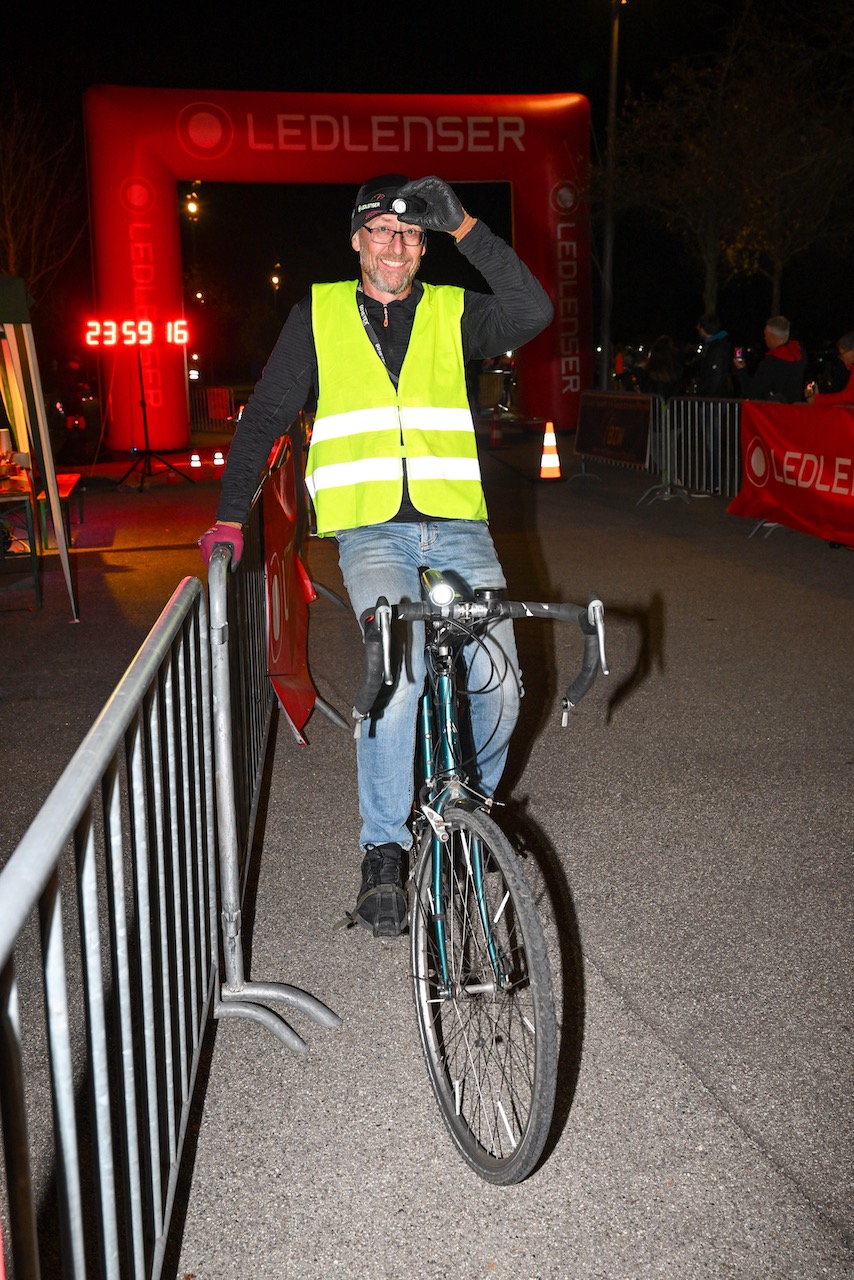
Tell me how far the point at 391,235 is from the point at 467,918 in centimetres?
191

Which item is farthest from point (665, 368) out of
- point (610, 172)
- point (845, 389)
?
point (610, 172)

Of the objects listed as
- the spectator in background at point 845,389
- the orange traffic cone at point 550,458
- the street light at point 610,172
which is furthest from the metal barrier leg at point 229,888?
the street light at point 610,172

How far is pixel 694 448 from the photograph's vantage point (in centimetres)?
1524

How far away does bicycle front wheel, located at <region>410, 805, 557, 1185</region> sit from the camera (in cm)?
278

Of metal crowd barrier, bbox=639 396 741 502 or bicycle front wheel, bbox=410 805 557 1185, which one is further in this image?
metal crowd barrier, bbox=639 396 741 502

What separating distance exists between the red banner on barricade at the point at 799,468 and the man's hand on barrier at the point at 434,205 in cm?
820

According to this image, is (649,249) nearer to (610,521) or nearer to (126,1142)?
(610,521)

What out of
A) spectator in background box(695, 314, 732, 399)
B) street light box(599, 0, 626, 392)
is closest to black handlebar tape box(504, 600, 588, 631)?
spectator in background box(695, 314, 732, 399)

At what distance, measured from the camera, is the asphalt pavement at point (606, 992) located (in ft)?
8.66

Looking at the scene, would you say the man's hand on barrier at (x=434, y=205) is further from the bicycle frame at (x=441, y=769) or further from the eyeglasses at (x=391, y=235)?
the bicycle frame at (x=441, y=769)

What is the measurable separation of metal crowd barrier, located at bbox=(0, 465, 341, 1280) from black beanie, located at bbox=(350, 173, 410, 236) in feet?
3.31

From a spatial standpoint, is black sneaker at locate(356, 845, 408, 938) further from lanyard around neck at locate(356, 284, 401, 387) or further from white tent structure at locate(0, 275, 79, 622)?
white tent structure at locate(0, 275, 79, 622)

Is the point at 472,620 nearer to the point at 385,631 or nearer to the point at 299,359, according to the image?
the point at 385,631

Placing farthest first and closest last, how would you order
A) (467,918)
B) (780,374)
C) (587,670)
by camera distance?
(780,374)
(467,918)
(587,670)
